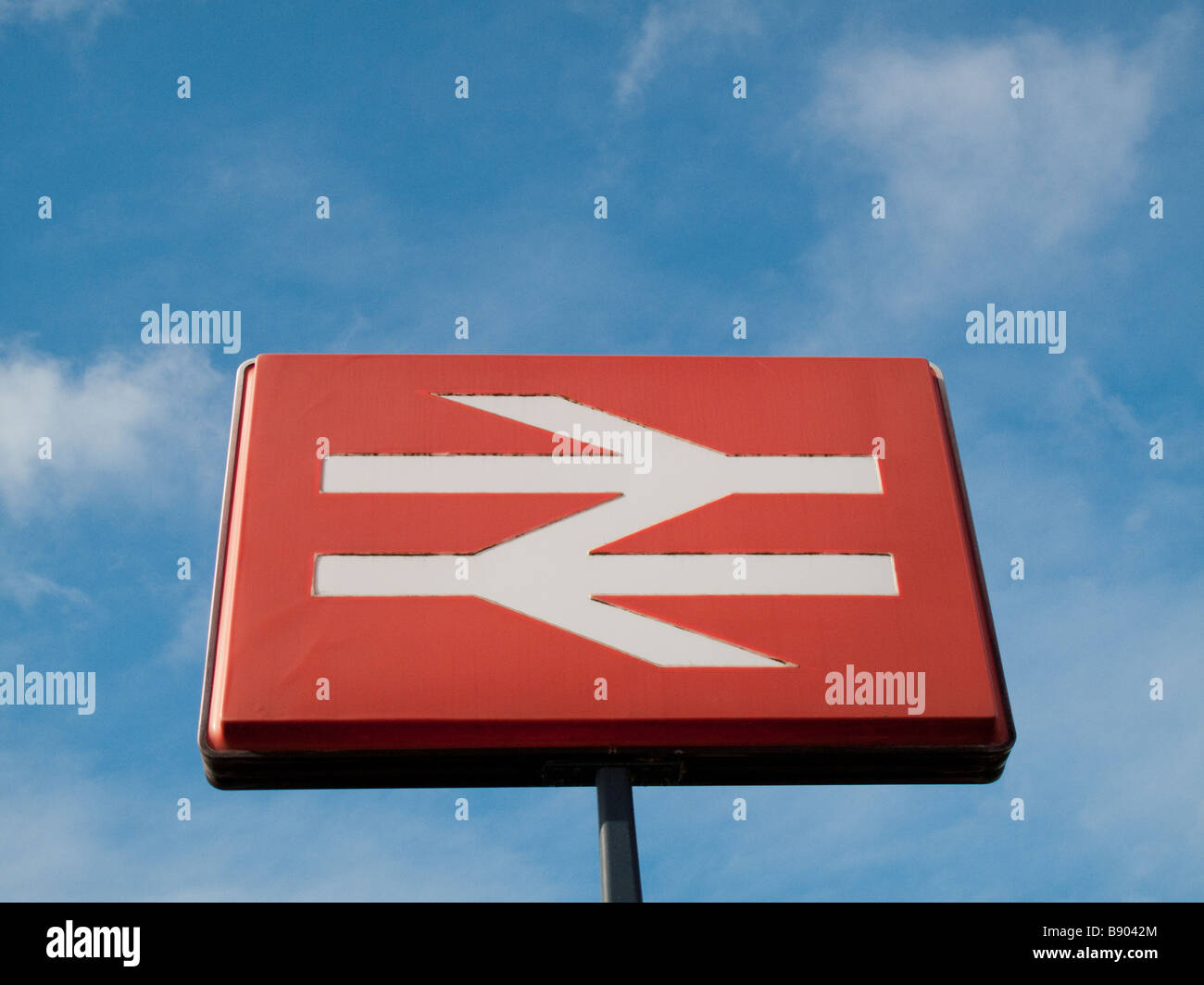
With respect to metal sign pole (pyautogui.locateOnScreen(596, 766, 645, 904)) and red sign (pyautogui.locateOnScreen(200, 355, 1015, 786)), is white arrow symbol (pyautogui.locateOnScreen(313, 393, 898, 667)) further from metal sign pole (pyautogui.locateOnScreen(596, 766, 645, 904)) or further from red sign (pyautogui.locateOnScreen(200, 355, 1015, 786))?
metal sign pole (pyautogui.locateOnScreen(596, 766, 645, 904))

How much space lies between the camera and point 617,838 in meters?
4.61

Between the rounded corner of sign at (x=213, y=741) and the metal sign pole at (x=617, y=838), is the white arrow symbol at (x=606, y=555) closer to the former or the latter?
the metal sign pole at (x=617, y=838)

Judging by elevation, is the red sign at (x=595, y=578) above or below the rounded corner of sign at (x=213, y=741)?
above

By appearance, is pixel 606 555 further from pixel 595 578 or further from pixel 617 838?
pixel 617 838

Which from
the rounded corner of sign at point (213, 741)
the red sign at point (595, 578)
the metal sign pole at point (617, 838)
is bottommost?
the metal sign pole at point (617, 838)

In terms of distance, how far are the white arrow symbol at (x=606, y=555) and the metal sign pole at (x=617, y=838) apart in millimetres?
544

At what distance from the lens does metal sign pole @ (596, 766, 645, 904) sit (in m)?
4.39

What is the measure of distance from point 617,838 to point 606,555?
144 cm

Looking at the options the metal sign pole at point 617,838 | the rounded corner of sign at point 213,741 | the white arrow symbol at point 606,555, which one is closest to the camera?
the metal sign pole at point 617,838

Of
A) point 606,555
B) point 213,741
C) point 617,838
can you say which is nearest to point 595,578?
point 606,555

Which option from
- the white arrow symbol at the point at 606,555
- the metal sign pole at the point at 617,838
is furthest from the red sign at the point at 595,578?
the metal sign pole at the point at 617,838

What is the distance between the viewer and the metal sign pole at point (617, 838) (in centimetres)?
439

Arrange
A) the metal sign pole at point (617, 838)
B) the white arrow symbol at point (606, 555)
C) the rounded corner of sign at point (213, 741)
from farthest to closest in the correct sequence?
the white arrow symbol at point (606, 555), the rounded corner of sign at point (213, 741), the metal sign pole at point (617, 838)
